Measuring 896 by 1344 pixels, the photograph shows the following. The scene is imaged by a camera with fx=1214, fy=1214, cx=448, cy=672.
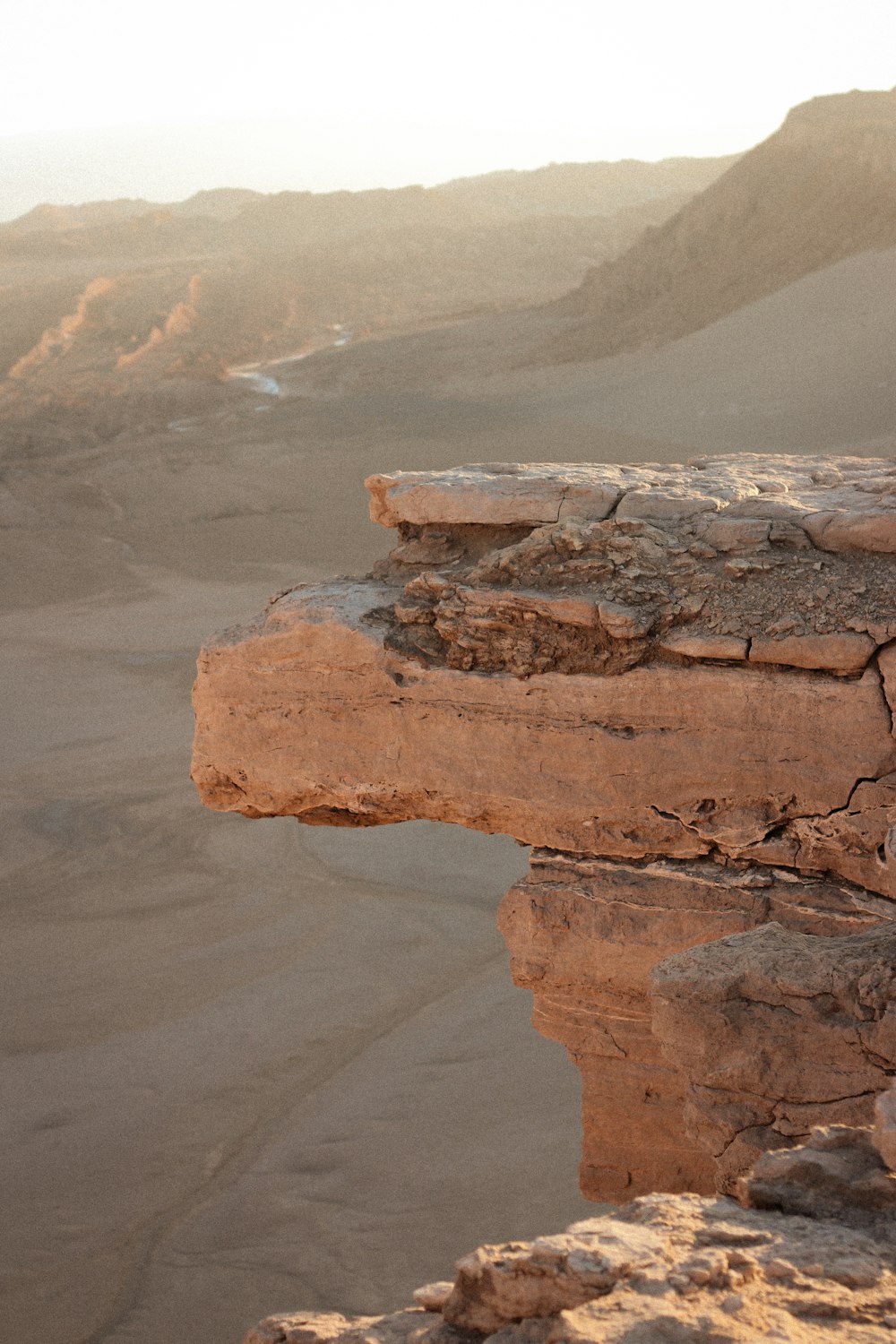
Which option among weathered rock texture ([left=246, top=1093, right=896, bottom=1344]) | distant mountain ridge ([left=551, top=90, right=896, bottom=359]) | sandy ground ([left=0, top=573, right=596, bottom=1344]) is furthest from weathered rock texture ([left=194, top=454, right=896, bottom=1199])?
distant mountain ridge ([left=551, top=90, right=896, bottom=359])

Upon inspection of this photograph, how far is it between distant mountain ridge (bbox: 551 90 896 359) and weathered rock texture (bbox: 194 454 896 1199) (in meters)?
16.7

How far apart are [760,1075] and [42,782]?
256 inches

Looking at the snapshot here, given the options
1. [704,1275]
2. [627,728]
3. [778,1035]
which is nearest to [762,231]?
[627,728]

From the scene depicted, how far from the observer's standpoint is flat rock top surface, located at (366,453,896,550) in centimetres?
323

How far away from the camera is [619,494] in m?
3.33

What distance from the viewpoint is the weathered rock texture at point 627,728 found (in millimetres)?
2934

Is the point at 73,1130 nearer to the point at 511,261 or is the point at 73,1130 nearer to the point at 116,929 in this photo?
the point at 116,929

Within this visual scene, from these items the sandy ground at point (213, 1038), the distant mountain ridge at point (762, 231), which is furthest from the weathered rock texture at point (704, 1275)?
the distant mountain ridge at point (762, 231)

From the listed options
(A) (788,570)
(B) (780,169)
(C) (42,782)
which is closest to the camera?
(A) (788,570)

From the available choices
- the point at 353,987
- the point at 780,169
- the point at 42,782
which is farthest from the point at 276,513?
the point at 780,169

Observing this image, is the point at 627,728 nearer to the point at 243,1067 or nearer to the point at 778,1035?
the point at 778,1035

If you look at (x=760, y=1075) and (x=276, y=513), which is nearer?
(x=760, y=1075)

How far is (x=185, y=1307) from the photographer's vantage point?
14.0ft

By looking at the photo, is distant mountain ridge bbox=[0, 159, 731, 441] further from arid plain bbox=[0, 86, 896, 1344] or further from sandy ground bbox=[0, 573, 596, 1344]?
sandy ground bbox=[0, 573, 596, 1344]
